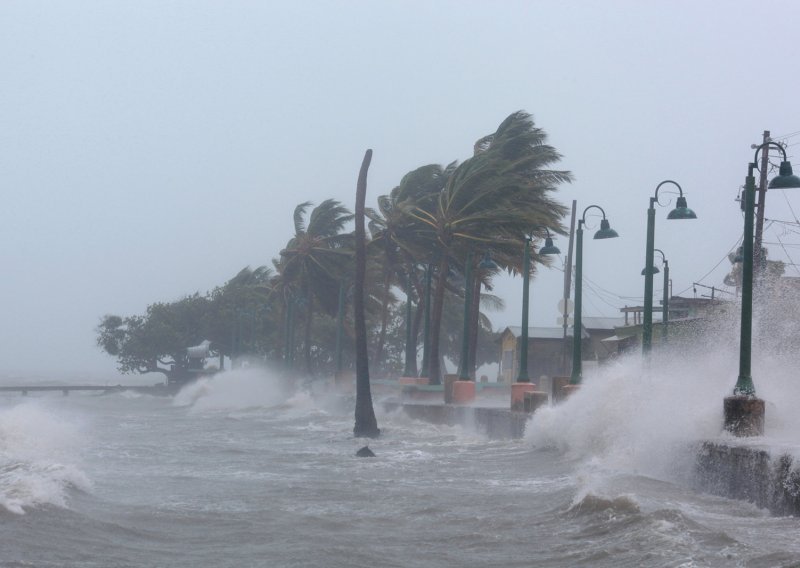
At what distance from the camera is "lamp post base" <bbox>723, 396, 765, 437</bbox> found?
43.2 feet

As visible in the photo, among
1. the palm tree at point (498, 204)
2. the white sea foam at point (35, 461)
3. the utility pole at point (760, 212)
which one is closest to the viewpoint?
the white sea foam at point (35, 461)

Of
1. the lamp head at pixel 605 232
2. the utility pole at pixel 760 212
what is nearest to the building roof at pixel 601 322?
the utility pole at pixel 760 212

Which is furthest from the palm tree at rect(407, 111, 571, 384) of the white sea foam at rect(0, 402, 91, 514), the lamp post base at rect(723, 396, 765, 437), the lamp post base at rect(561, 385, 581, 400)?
the lamp post base at rect(723, 396, 765, 437)

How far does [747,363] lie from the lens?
13.4 metres

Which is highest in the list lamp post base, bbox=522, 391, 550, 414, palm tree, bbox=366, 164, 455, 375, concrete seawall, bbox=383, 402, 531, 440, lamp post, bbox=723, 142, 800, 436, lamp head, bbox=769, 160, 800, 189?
palm tree, bbox=366, 164, 455, 375

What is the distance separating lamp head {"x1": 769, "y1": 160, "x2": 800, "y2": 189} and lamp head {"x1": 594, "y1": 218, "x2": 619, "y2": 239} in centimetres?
719

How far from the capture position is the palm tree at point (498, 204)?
118ft

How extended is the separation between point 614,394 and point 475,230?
696 inches

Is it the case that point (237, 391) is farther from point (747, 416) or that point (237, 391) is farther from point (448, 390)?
point (747, 416)

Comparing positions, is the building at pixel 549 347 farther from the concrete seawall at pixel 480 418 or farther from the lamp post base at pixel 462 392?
the concrete seawall at pixel 480 418

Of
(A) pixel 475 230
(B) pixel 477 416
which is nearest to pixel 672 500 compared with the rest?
(B) pixel 477 416

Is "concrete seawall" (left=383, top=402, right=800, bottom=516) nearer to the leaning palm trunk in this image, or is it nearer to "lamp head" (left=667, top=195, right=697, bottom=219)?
"lamp head" (left=667, top=195, right=697, bottom=219)

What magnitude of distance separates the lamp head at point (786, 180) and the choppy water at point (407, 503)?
312 cm

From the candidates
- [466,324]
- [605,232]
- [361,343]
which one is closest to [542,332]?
[466,324]
